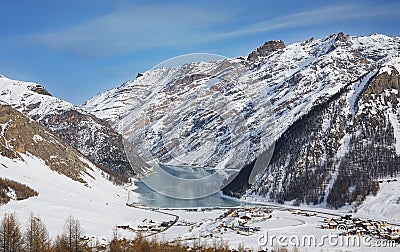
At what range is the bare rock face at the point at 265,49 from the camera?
17612 centimetres

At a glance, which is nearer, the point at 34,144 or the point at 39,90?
the point at 34,144

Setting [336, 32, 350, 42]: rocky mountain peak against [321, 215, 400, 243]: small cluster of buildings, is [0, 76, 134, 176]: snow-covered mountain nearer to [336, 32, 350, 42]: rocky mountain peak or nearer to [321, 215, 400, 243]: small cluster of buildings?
[321, 215, 400, 243]: small cluster of buildings

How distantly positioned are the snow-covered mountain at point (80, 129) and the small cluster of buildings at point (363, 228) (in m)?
42.1

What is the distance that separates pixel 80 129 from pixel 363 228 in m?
55.6

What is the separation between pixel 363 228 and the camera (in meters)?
27.2

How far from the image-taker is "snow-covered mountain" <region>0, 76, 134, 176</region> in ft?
232

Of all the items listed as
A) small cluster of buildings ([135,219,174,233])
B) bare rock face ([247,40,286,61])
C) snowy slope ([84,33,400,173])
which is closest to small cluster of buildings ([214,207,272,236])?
small cluster of buildings ([135,219,174,233])

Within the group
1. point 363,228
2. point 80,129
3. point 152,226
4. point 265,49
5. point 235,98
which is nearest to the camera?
point 235,98

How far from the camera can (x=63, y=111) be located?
77562 mm

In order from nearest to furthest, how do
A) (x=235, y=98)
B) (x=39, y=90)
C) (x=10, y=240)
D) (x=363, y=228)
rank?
(x=235, y=98)
(x=10, y=240)
(x=363, y=228)
(x=39, y=90)

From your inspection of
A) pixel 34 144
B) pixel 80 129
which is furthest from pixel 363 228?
pixel 80 129

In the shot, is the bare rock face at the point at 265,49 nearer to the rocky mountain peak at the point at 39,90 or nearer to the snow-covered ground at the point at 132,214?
the rocky mountain peak at the point at 39,90

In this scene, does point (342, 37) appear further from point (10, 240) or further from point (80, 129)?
point (10, 240)

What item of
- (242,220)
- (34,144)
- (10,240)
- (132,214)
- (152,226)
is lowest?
(152,226)
